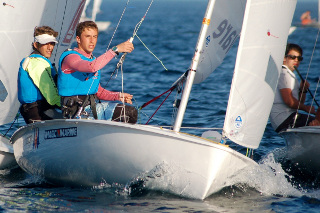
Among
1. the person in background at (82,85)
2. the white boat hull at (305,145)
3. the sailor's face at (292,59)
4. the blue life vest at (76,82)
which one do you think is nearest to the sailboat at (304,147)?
the white boat hull at (305,145)

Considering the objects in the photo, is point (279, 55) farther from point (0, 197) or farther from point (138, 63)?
point (138, 63)

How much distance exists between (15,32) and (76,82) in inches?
58.4

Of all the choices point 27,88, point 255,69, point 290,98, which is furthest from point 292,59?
point 27,88

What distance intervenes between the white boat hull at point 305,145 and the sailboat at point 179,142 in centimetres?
68

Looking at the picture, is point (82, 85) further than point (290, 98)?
No

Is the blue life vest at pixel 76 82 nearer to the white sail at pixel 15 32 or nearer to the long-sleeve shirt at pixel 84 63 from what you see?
the long-sleeve shirt at pixel 84 63

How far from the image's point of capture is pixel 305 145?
6.17 meters

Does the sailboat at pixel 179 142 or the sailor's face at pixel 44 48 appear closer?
the sailboat at pixel 179 142

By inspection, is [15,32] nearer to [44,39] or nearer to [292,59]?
[44,39]

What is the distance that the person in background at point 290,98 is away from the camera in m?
6.73

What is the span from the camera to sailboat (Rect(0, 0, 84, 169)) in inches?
256

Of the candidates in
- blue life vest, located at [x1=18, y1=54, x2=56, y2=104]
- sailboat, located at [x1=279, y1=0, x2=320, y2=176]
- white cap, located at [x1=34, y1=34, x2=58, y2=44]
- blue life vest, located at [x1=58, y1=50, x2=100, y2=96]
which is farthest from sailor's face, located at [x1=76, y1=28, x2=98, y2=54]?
sailboat, located at [x1=279, y1=0, x2=320, y2=176]

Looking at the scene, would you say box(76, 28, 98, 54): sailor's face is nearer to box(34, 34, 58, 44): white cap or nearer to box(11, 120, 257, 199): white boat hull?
box(34, 34, 58, 44): white cap

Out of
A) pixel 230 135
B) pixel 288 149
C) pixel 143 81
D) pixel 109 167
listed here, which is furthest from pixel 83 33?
pixel 143 81
